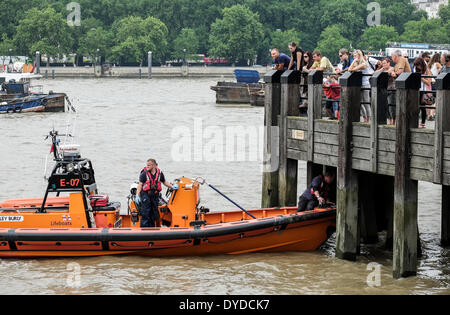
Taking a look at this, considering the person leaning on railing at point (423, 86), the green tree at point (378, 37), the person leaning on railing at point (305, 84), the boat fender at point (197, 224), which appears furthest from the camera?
the green tree at point (378, 37)

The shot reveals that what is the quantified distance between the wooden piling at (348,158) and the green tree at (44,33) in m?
132

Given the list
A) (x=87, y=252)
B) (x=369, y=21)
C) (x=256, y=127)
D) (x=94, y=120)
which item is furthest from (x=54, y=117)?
(x=369, y=21)

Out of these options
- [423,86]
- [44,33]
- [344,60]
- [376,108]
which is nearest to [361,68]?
[344,60]

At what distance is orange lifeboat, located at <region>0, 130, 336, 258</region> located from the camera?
736 inches

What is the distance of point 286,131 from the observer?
19938mm

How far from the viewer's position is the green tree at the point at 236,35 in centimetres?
16085

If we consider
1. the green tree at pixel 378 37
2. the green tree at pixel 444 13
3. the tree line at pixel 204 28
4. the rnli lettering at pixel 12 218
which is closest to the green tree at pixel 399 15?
the tree line at pixel 204 28

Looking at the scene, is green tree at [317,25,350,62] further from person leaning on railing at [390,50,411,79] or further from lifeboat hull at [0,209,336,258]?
lifeboat hull at [0,209,336,258]

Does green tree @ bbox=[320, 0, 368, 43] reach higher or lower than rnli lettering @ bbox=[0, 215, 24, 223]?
higher

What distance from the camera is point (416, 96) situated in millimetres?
16422

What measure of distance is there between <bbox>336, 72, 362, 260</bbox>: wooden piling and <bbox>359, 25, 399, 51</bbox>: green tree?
148m

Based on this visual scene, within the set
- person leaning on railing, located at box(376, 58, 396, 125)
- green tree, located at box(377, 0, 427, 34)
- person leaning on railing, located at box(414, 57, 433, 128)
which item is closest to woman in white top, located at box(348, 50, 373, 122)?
person leaning on railing, located at box(376, 58, 396, 125)

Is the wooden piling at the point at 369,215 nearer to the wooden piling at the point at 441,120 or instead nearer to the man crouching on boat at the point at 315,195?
the man crouching on boat at the point at 315,195
